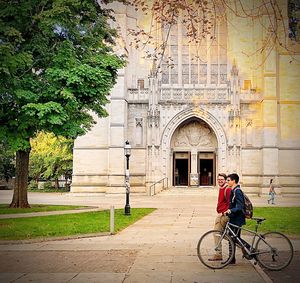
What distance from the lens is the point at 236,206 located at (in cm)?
1034

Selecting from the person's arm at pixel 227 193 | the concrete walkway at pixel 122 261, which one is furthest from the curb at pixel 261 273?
the person's arm at pixel 227 193

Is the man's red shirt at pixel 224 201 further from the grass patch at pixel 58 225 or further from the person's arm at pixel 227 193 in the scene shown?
the grass patch at pixel 58 225

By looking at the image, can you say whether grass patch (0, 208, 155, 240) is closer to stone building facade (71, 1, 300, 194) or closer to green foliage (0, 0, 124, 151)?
green foliage (0, 0, 124, 151)

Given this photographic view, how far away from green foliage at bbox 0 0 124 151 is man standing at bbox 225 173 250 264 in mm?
12671

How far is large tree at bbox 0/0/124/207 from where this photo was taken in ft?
71.9

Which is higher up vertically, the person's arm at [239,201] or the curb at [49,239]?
the person's arm at [239,201]

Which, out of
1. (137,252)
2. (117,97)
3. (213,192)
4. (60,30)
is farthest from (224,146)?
(137,252)

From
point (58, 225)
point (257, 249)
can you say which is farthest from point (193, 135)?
point (257, 249)

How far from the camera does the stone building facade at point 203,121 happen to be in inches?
1718

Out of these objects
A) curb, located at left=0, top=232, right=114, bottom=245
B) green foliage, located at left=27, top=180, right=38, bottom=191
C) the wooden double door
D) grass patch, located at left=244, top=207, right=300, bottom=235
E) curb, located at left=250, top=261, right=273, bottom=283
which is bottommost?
curb, located at left=0, top=232, right=114, bottom=245

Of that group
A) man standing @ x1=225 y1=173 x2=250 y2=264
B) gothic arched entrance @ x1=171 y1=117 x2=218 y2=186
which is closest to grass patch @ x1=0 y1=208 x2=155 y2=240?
man standing @ x1=225 y1=173 x2=250 y2=264

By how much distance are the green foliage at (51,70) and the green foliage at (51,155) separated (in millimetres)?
30001

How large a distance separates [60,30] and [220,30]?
83.8ft

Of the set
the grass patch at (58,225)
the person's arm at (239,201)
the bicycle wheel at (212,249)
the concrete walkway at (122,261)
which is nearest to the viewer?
the concrete walkway at (122,261)
